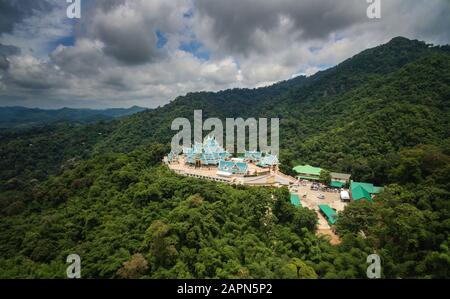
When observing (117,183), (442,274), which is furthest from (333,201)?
(117,183)

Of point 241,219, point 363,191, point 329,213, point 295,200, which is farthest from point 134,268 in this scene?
point 363,191

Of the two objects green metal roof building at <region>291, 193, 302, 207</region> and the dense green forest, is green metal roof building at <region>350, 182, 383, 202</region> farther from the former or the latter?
green metal roof building at <region>291, 193, 302, 207</region>

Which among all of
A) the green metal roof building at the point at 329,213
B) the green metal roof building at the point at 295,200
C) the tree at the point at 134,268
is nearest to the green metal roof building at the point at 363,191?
the green metal roof building at the point at 329,213

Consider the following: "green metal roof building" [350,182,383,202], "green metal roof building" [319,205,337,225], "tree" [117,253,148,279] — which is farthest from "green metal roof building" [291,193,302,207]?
"tree" [117,253,148,279]

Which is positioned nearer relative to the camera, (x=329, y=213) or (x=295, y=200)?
(x=329, y=213)

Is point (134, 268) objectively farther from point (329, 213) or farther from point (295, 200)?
point (329, 213)

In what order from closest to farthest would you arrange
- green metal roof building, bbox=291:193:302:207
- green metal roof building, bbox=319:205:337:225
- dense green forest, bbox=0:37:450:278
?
dense green forest, bbox=0:37:450:278 → green metal roof building, bbox=319:205:337:225 → green metal roof building, bbox=291:193:302:207

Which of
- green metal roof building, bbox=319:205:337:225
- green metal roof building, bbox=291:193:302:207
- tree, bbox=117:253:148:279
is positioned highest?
green metal roof building, bbox=291:193:302:207

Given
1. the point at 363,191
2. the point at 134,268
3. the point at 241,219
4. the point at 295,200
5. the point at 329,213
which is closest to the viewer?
the point at 134,268
